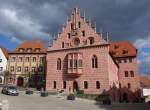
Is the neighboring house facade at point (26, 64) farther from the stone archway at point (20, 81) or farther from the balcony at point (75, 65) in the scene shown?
the balcony at point (75, 65)

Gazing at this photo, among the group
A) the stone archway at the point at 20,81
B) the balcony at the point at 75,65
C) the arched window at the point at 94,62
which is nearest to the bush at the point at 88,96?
the balcony at the point at 75,65

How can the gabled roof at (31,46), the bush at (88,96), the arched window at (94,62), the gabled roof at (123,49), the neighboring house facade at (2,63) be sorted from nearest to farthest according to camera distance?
the bush at (88,96) < the arched window at (94,62) < the gabled roof at (123,49) < the neighboring house facade at (2,63) < the gabled roof at (31,46)

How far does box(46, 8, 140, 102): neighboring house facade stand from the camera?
5278 cm

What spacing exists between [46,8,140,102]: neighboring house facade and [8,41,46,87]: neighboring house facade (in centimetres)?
1829

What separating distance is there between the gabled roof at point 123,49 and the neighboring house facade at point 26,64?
23.7 metres

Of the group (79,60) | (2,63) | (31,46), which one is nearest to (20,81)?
(2,63)

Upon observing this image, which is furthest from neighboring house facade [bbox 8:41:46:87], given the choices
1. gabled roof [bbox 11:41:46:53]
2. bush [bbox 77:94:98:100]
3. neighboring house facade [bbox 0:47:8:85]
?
bush [bbox 77:94:98:100]

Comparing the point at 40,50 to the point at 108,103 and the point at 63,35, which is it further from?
the point at 108,103

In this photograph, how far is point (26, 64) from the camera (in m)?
78.6

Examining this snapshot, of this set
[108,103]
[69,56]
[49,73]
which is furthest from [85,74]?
[108,103]

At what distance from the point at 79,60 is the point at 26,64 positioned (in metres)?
29.6

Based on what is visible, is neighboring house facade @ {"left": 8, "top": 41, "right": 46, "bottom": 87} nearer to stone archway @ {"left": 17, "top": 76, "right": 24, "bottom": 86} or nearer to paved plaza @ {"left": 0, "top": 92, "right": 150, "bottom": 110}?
stone archway @ {"left": 17, "top": 76, "right": 24, "bottom": 86}

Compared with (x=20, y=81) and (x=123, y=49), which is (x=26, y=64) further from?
(x=123, y=49)

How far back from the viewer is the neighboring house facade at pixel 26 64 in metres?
77.1
